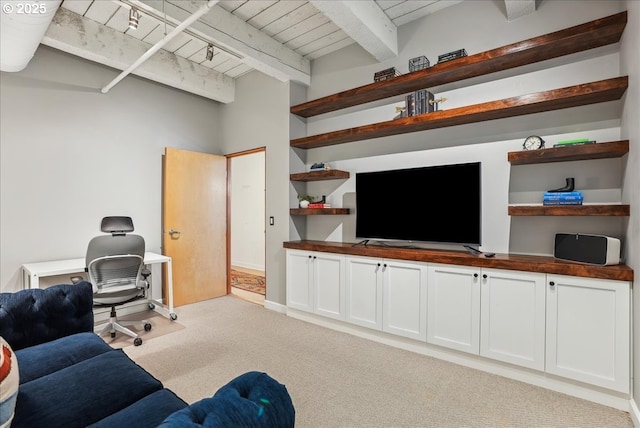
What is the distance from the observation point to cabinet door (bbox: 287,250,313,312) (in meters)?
3.58

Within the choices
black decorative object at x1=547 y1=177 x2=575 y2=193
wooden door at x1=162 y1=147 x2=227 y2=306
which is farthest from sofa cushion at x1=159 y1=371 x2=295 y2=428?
wooden door at x1=162 y1=147 x2=227 y2=306

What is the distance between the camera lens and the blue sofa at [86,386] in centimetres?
79

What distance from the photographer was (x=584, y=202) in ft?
7.87

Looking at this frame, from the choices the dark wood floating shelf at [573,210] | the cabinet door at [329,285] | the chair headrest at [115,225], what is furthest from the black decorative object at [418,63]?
the chair headrest at [115,225]

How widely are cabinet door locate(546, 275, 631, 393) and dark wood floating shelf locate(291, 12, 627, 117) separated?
174 centimetres

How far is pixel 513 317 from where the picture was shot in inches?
92.7

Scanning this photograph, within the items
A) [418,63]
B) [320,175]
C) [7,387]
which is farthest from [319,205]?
[7,387]

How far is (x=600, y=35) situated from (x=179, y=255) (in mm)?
4765

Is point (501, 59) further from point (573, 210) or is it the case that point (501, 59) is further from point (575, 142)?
point (573, 210)

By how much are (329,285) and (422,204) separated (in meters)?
1.29

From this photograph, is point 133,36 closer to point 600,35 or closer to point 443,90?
point 443,90

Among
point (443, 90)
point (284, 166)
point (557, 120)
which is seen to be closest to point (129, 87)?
point (284, 166)

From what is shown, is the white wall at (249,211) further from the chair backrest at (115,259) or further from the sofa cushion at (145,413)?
the sofa cushion at (145,413)

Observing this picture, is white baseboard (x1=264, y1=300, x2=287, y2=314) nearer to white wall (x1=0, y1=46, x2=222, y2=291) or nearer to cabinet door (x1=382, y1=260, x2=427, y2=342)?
cabinet door (x1=382, y1=260, x2=427, y2=342)
